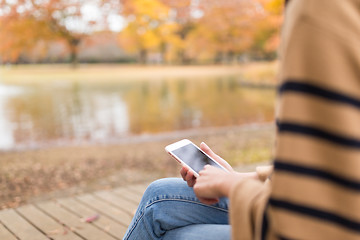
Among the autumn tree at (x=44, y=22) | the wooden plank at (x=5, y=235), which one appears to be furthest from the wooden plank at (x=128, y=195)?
the autumn tree at (x=44, y=22)

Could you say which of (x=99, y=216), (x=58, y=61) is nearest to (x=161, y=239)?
(x=99, y=216)

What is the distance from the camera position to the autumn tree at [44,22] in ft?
79.2

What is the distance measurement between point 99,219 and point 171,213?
4.34 feet

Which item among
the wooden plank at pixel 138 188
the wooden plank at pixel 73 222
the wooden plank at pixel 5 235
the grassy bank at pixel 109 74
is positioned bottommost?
the wooden plank at pixel 138 188

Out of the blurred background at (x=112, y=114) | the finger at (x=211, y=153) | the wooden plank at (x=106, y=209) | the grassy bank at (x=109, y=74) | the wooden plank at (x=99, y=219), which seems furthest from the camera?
the grassy bank at (x=109, y=74)

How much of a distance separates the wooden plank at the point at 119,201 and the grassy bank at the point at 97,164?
0.45 metres

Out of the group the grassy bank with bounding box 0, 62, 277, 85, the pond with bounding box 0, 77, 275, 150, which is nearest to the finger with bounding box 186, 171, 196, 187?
the pond with bounding box 0, 77, 275, 150

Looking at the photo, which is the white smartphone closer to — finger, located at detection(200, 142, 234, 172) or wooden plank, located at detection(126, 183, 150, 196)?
finger, located at detection(200, 142, 234, 172)

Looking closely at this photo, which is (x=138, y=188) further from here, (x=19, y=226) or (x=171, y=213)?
(x=171, y=213)

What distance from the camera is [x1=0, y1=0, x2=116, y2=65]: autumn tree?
79.2 feet

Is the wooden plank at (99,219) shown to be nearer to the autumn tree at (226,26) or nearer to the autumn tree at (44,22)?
the autumn tree at (44,22)

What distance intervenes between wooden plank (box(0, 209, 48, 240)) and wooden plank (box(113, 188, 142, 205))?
71 cm

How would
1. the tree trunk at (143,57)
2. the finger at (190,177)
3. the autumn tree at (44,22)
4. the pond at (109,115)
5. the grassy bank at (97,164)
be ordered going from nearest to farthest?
the finger at (190,177)
the grassy bank at (97,164)
the pond at (109,115)
the autumn tree at (44,22)
the tree trunk at (143,57)

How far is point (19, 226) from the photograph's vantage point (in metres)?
2.35
